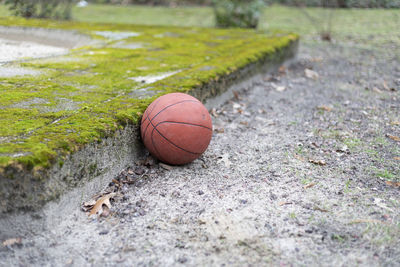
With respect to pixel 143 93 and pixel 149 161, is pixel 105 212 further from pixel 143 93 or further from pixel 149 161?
pixel 143 93

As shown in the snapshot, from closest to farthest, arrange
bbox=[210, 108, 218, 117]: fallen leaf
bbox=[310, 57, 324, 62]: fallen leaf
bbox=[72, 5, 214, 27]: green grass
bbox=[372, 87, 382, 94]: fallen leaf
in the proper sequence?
1. bbox=[210, 108, 218, 117]: fallen leaf
2. bbox=[372, 87, 382, 94]: fallen leaf
3. bbox=[310, 57, 324, 62]: fallen leaf
4. bbox=[72, 5, 214, 27]: green grass

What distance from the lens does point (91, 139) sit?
9.75ft

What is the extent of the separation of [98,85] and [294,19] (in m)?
10.7

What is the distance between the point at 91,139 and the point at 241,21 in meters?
7.81

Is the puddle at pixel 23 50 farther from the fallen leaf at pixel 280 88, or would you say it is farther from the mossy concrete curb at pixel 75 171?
the fallen leaf at pixel 280 88

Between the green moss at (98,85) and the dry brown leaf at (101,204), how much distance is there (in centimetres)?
45

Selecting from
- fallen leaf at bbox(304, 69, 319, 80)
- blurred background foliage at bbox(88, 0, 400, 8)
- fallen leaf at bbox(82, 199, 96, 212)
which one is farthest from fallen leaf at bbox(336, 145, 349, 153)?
blurred background foliage at bbox(88, 0, 400, 8)

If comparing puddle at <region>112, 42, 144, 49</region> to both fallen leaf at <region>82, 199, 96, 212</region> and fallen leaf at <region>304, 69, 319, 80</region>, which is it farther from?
fallen leaf at <region>82, 199, 96, 212</region>

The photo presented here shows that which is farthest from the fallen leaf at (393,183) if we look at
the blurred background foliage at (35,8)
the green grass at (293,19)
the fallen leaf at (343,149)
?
the blurred background foliage at (35,8)

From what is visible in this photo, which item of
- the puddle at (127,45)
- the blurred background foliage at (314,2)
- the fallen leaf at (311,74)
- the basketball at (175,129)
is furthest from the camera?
the blurred background foliage at (314,2)

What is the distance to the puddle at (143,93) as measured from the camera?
4086 millimetres

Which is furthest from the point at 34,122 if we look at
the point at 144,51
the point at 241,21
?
the point at 241,21

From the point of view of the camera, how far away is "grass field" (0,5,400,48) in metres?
10.9

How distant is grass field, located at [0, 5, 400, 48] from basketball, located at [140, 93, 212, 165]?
26.1ft
